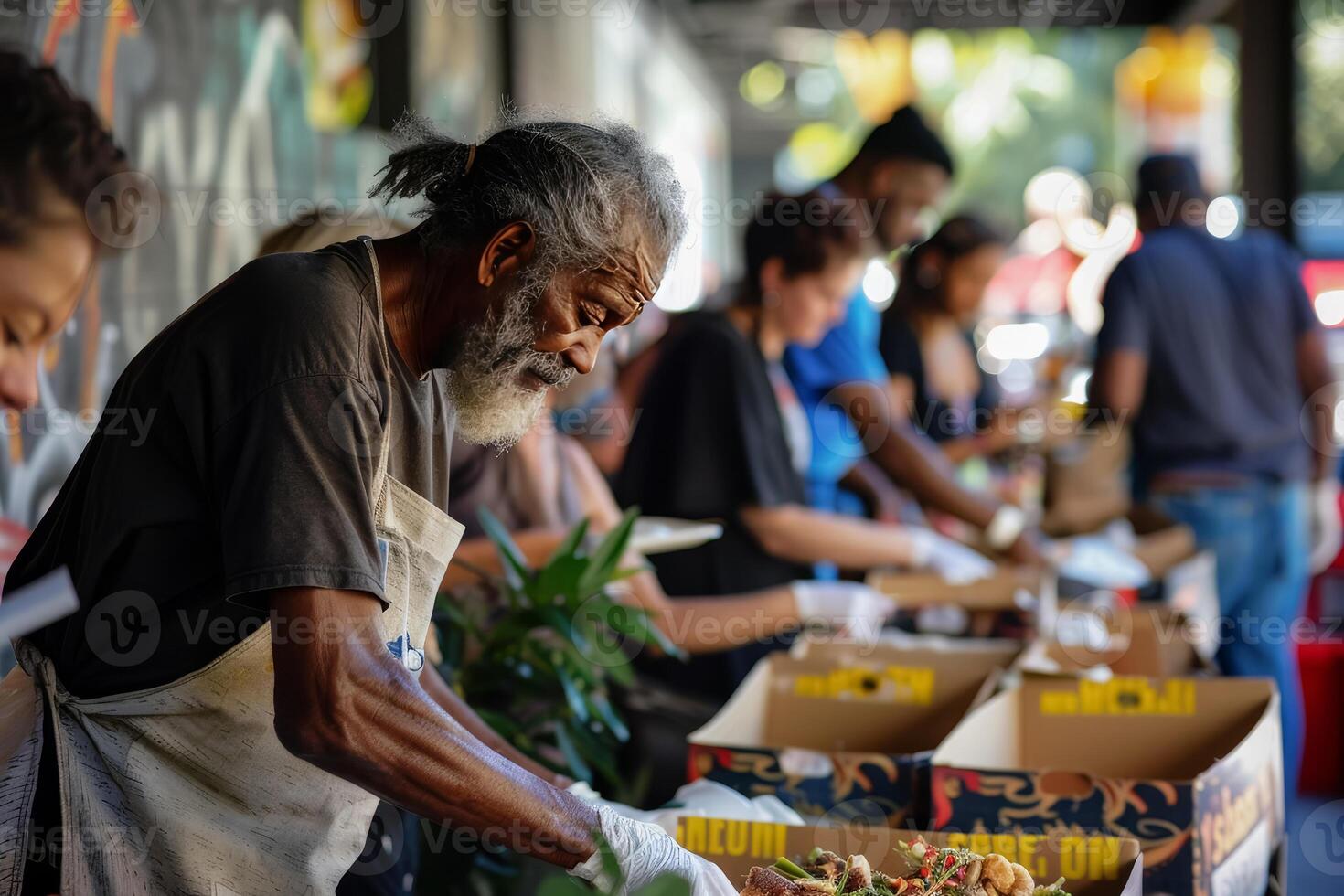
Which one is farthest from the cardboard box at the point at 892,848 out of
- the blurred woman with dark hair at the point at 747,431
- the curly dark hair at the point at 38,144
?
the curly dark hair at the point at 38,144

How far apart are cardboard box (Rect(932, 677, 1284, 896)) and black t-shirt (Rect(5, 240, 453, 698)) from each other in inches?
38.9

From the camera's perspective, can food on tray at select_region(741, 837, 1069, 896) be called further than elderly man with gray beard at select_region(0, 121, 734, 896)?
Yes

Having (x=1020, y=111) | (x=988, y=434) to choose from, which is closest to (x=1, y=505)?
(x=988, y=434)

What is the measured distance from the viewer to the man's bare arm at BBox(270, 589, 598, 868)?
1.26m

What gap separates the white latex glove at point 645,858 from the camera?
1439mm

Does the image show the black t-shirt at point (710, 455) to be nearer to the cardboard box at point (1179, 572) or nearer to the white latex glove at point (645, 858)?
the cardboard box at point (1179, 572)

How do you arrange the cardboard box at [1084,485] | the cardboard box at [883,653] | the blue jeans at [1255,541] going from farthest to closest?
the cardboard box at [1084,485], the blue jeans at [1255,541], the cardboard box at [883,653]

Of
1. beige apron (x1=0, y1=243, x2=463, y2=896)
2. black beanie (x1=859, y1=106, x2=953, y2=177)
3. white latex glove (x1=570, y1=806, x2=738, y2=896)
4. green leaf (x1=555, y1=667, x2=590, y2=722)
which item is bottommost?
green leaf (x1=555, y1=667, x2=590, y2=722)

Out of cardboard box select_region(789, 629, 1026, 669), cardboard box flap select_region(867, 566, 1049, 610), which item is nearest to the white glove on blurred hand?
cardboard box flap select_region(867, 566, 1049, 610)

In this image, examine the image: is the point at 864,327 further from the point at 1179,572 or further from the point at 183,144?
the point at 183,144

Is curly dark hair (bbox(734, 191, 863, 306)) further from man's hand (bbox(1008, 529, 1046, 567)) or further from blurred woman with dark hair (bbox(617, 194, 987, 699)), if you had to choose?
man's hand (bbox(1008, 529, 1046, 567))

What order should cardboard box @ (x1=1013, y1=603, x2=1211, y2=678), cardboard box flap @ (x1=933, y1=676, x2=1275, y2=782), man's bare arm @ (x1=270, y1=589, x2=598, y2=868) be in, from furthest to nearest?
cardboard box @ (x1=1013, y1=603, x2=1211, y2=678) → cardboard box flap @ (x1=933, y1=676, x2=1275, y2=782) → man's bare arm @ (x1=270, y1=589, x2=598, y2=868)

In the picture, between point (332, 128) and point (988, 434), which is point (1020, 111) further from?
point (332, 128)

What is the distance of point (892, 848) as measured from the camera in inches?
65.1
